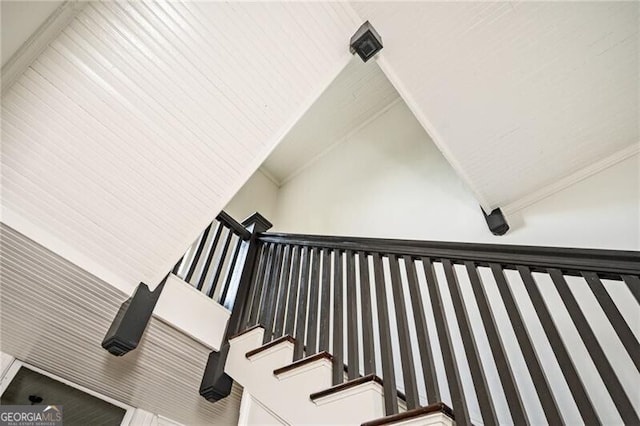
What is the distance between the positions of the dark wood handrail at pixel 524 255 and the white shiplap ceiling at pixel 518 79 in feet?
4.04

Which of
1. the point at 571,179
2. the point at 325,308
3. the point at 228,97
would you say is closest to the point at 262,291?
the point at 325,308

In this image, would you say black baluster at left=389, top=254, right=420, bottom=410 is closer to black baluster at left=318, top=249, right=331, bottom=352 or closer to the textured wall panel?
black baluster at left=318, top=249, right=331, bottom=352

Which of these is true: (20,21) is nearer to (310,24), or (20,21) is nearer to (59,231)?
(59,231)

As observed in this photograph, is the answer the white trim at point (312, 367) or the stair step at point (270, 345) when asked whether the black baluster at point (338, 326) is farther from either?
the stair step at point (270, 345)

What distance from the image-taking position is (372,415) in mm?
1383

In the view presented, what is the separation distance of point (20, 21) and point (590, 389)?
3085 mm

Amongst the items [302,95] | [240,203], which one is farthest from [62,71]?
[240,203]

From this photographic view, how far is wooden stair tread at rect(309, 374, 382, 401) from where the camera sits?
1444 millimetres

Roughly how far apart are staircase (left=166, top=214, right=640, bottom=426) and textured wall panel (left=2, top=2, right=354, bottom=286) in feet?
2.30

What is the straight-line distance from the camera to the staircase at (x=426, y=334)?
1.17m

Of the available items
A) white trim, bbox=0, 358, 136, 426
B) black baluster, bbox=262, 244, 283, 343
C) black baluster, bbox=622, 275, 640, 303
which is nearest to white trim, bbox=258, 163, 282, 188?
black baluster, bbox=262, 244, 283, 343

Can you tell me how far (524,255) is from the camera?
1.38 meters

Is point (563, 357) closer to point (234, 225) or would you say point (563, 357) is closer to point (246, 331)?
point (246, 331)

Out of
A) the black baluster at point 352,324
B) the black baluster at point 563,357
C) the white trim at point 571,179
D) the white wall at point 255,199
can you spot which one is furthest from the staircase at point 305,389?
the white wall at point 255,199
